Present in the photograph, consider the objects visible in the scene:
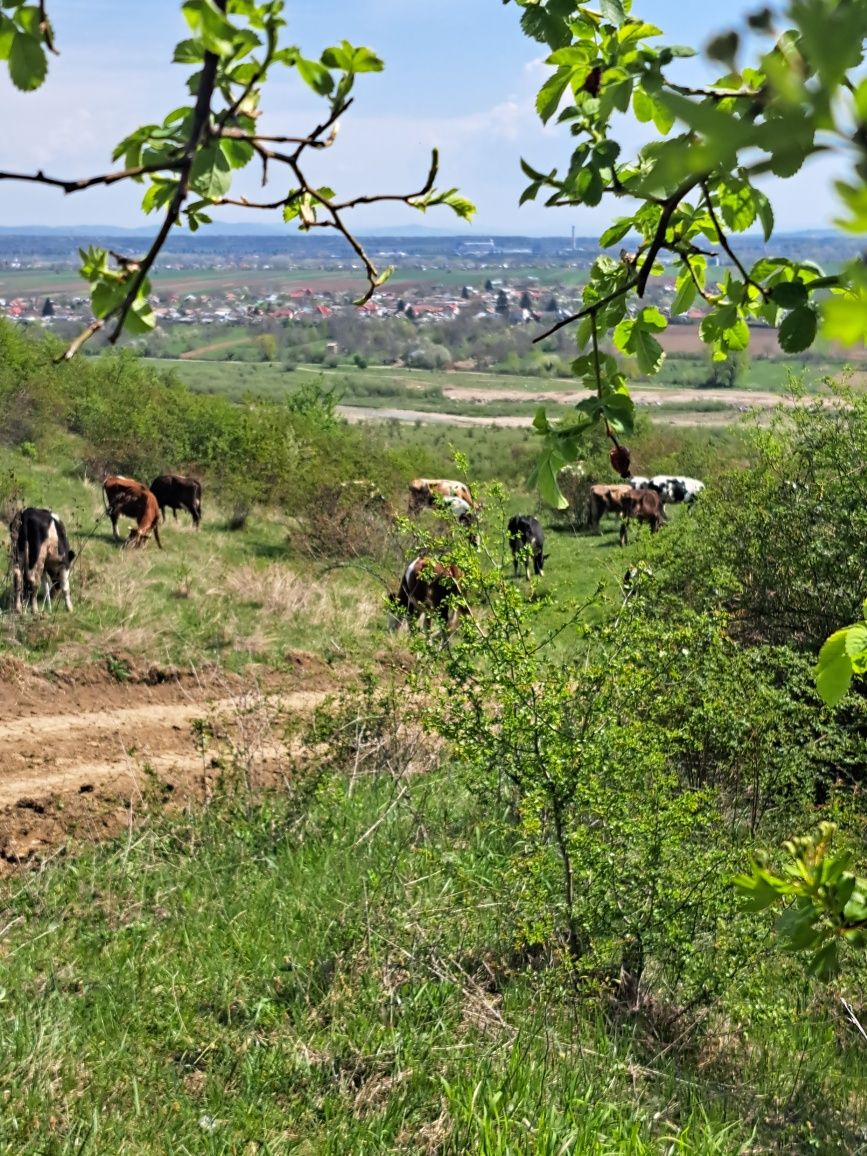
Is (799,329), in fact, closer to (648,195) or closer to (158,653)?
(648,195)

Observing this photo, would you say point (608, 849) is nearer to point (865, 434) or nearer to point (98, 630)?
point (865, 434)

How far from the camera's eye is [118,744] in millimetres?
10812

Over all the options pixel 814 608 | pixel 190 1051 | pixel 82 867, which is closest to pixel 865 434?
pixel 814 608

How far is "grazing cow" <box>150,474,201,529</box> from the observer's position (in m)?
21.9

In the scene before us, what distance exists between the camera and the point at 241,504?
75.1 feet

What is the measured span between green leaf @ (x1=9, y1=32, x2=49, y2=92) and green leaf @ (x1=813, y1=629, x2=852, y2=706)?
1324 millimetres

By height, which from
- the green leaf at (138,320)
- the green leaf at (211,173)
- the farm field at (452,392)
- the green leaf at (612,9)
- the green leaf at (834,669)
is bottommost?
the farm field at (452,392)

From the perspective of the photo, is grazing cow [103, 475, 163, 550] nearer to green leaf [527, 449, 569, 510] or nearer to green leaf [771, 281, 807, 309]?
green leaf [527, 449, 569, 510]

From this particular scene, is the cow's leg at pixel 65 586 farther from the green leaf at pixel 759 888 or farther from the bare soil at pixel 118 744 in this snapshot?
the green leaf at pixel 759 888

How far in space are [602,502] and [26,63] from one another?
29036 mm

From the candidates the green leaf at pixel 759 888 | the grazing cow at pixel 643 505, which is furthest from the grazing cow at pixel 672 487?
the green leaf at pixel 759 888

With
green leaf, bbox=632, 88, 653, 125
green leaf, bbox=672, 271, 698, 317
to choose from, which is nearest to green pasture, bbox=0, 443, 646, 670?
green leaf, bbox=672, 271, 698, 317

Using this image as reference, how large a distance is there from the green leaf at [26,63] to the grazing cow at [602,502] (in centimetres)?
2869

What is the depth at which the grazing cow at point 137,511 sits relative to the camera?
18.6 m
